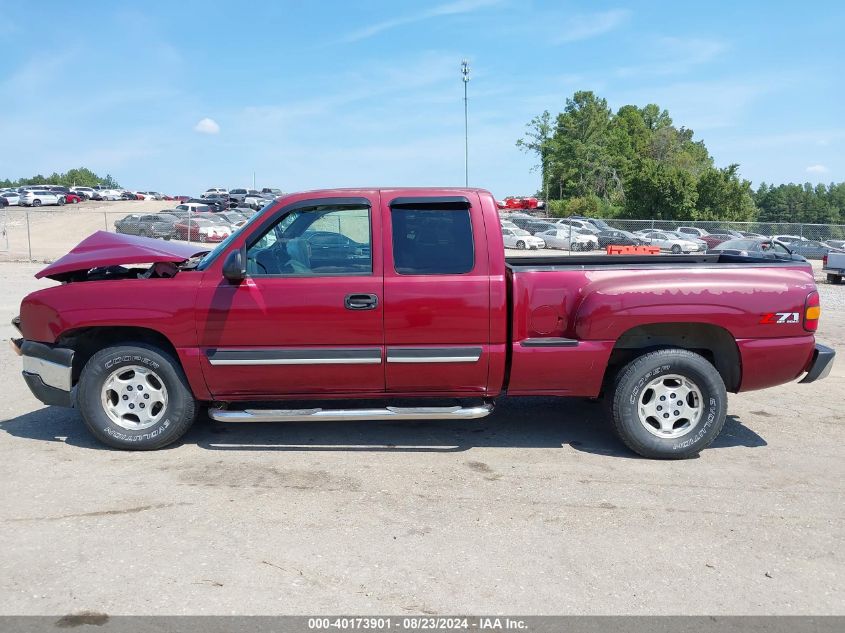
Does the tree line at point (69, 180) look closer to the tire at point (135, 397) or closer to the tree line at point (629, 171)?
the tree line at point (629, 171)

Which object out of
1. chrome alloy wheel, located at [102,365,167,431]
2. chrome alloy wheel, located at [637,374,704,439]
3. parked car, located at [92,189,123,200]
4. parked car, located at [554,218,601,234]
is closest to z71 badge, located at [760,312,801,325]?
chrome alloy wheel, located at [637,374,704,439]

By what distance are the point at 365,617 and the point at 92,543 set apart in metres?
1.68

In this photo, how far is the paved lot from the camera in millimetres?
3393

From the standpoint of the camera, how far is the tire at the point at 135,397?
5160 millimetres

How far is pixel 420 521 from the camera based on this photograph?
4180mm

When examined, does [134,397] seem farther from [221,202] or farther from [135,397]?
[221,202]

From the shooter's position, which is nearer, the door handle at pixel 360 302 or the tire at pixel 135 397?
the door handle at pixel 360 302

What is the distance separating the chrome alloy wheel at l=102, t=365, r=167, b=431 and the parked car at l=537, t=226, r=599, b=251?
31.3m

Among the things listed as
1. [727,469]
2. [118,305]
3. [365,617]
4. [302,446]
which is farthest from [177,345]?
[727,469]

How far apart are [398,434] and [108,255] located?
258 cm

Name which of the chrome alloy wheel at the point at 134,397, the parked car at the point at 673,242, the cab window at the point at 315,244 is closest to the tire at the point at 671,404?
the cab window at the point at 315,244

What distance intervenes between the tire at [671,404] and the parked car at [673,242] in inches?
1159

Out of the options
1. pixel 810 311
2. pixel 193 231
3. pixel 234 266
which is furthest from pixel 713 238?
pixel 234 266

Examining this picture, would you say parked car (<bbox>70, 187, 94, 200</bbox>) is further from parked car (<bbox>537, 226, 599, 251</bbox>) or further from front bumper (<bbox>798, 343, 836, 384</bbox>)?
front bumper (<bbox>798, 343, 836, 384</bbox>)
